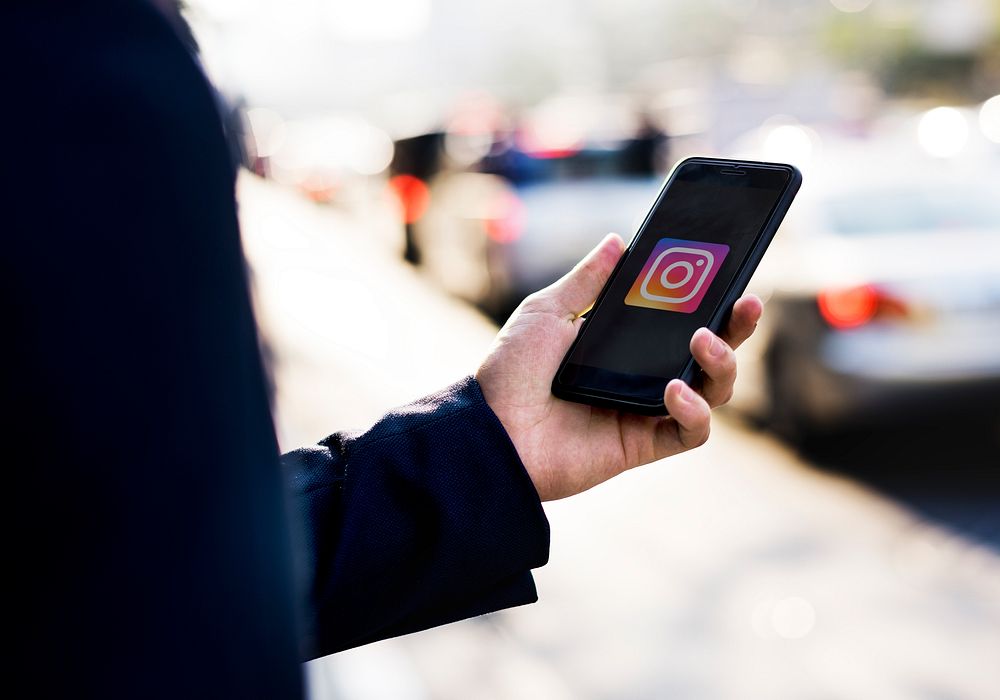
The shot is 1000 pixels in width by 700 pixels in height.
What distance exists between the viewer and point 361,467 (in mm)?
1375

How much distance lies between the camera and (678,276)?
1905mm

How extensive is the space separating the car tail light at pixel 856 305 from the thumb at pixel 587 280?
426cm

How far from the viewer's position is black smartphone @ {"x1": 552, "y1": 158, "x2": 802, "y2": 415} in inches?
69.6

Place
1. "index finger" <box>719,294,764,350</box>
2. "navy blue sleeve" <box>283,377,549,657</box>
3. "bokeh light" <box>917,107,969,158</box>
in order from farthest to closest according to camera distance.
→ "bokeh light" <box>917,107,969,158</box> < "index finger" <box>719,294,764,350</box> < "navy blue sleeve" <box>283,377,549,657</box>

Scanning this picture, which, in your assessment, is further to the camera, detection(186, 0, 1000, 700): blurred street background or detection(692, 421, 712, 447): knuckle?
detection(186, 0, 1000, 700): blurred street background

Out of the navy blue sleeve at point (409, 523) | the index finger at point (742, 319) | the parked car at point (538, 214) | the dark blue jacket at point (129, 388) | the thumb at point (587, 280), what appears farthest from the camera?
the parked car at point (538, 214)

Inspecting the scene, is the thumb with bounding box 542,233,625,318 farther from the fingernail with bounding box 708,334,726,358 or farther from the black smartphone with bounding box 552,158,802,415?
the fingernail with bounding box 708,334,726,358

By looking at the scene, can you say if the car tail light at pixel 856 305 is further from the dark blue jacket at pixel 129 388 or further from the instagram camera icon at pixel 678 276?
the dark blue jacket at pixel 129 388

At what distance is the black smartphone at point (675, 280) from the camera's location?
1.77 meters

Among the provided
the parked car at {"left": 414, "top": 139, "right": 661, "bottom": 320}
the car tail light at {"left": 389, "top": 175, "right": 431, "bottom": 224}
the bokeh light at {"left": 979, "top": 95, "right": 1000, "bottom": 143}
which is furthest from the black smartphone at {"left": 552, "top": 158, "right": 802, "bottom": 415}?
the bokeh light at {"left": 979, "top": 95, "right": 1000, "bottom": 143}

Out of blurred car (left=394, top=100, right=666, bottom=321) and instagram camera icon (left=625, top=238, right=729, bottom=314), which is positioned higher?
instagram camera icon (left=625, top=238, right=729, bottom=314)

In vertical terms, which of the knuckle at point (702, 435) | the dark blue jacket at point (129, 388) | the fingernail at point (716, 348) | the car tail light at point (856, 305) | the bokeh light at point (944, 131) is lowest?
the bokeh light at point (944, 131)

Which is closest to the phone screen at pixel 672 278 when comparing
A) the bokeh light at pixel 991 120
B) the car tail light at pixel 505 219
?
the car tail light at pixel 505 219

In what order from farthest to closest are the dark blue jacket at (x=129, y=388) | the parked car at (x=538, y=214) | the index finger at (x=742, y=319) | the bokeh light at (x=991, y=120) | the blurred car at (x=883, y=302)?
the bokeh light at (x=991, y=120) < the parked car at (x=538, y=214) < the blurred car at (x=883, y=302) < the index finger at (x=742, y=319) < the dark blue jacket at (x=129, y=388)
